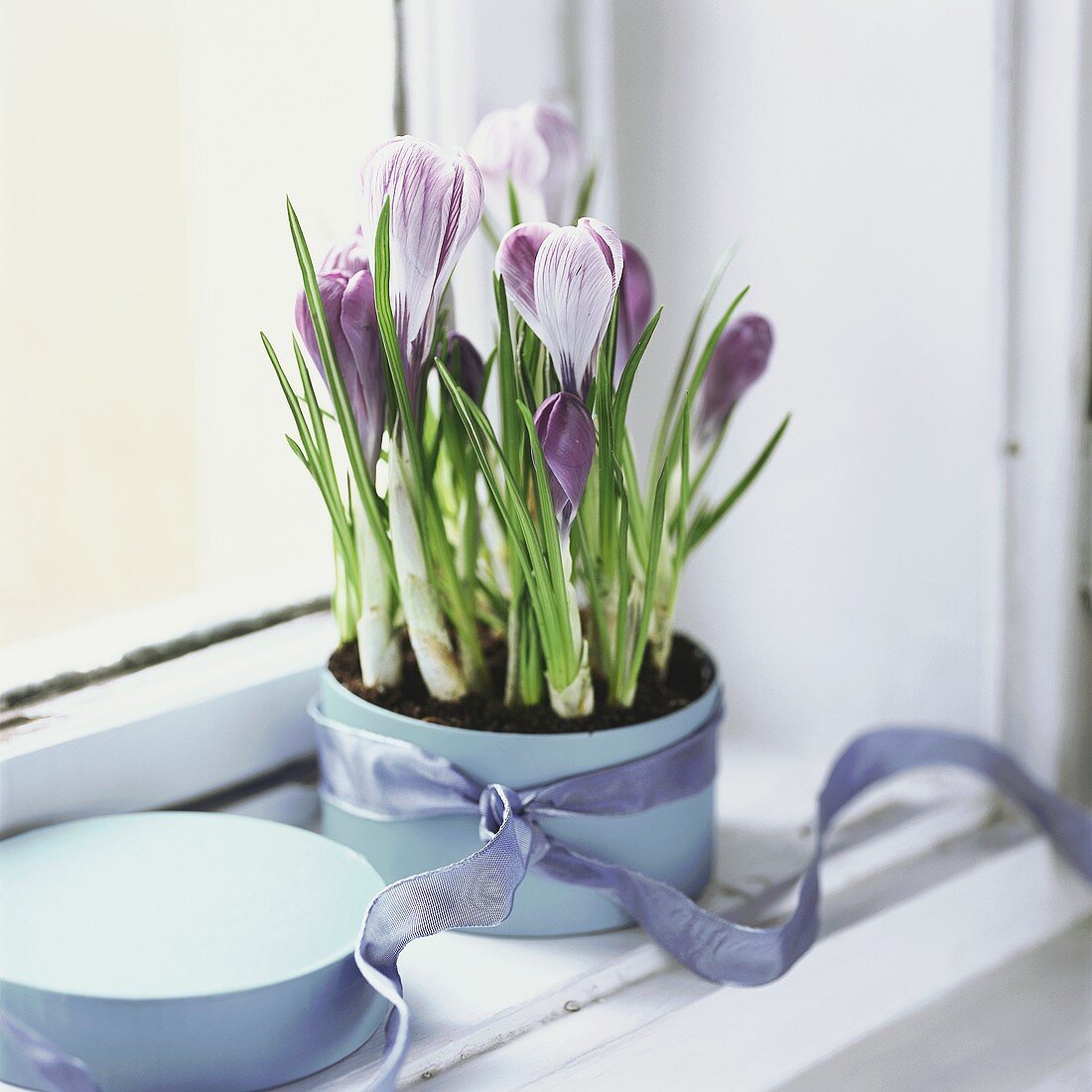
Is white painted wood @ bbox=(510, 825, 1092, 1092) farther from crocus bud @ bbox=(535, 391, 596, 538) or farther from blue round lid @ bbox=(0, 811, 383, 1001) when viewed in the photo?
crocus bud @ bbox=(535, 391, 596, 538)

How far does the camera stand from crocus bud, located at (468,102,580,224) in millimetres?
476

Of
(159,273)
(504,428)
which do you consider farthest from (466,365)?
(159,273)

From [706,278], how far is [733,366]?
143 millimetres

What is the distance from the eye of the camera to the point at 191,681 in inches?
20.2

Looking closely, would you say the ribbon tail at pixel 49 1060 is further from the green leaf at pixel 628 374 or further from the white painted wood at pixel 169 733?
the green leaf at pixel 628 374

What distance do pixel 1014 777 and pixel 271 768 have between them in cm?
32

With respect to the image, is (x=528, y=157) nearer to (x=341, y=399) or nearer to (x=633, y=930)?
(x=341, y=399)

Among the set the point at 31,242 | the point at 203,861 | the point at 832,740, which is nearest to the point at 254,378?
the point at 31,242

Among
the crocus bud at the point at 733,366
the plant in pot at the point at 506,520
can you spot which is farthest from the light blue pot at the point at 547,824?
the crocus bud at the point at 733,366

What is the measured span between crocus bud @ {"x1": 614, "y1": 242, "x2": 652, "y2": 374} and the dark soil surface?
0.12 metres

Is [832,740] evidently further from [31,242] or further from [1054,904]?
[31,242]

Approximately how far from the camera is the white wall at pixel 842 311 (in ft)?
1.80

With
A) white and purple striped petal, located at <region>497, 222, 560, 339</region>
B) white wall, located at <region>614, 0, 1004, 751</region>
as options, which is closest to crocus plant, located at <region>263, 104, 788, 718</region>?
white and purple striped petal, located at <region>497, 222, 560, 339</region>

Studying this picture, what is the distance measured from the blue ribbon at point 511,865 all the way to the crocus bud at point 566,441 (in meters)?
0.11
